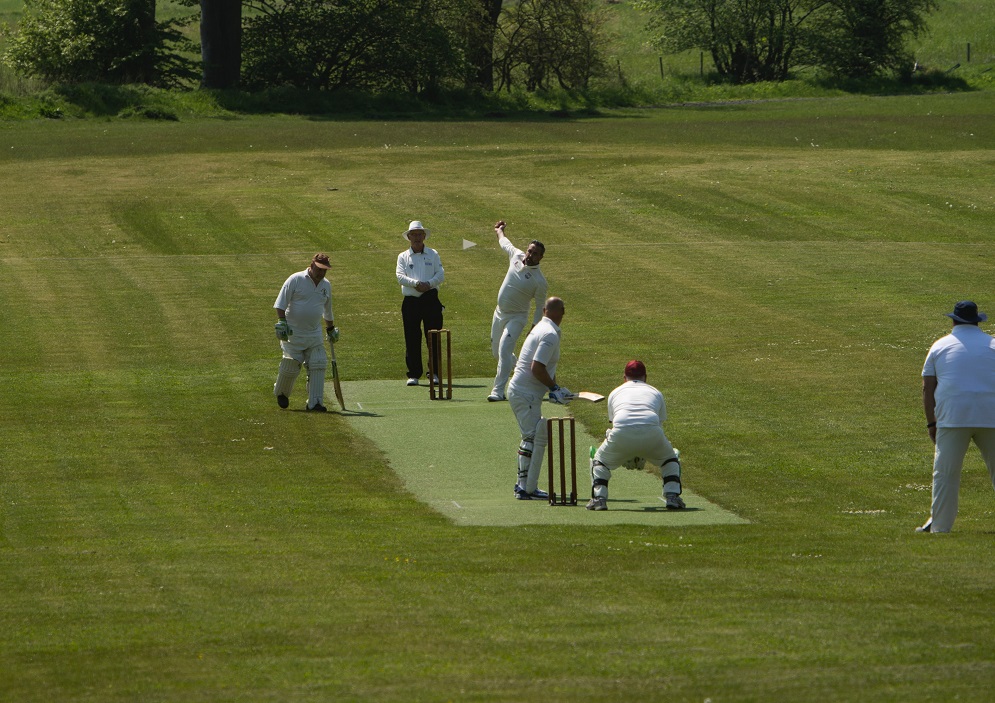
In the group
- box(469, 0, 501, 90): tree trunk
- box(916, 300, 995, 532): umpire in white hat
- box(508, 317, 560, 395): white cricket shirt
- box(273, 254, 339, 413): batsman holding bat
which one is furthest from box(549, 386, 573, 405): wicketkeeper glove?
box(469, 0, 501, 90): tree trunk

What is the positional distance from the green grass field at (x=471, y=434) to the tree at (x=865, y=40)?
21.5 meters

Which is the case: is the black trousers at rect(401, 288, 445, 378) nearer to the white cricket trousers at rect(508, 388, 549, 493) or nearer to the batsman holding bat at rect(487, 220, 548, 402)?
the batsman holding bat at rect(487, 220, 548, 402)

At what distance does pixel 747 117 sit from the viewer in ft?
164

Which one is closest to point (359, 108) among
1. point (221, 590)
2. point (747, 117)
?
point (747, 117)

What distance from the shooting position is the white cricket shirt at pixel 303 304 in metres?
17.8

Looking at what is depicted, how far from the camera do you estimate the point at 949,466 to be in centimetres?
1165

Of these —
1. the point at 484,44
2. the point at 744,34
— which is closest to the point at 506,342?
the point at 484,44

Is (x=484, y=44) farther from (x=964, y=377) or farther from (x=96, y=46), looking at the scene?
(x=964, y=377)

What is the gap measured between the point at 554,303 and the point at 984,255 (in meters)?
18.7

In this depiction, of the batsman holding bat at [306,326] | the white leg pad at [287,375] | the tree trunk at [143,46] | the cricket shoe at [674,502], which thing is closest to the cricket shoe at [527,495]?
the cricket shoe at [674,502]

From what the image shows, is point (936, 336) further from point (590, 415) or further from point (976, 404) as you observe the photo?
point (976, 404)

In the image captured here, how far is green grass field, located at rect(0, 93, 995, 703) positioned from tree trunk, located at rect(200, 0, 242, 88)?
12477 mm

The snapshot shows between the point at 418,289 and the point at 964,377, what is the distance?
8.96 m

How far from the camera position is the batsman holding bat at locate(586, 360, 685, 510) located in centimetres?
1251
